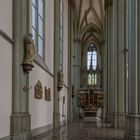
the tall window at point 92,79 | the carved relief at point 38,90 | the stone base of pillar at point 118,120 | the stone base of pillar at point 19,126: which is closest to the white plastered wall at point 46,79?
the carved relief at point 38,90

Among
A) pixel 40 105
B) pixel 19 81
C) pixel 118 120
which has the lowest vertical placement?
pixel 118 120

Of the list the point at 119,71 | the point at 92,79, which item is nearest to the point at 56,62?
the point at 119,71

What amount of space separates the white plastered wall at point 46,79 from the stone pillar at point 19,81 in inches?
74.4

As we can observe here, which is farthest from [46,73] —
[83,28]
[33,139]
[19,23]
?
[83,28]

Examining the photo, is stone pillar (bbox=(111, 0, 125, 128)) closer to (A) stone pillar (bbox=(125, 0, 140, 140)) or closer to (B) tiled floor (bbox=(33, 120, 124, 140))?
(B) tiled floor (bbox=(33, 120, 124, 140))

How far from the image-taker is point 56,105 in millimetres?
18656

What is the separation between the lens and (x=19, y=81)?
10234mm

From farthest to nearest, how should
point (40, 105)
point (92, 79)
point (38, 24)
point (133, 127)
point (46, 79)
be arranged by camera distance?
point (92, 79)
point (46, 79)
point (38, 24)
point (40, 105)
point (133, 127)

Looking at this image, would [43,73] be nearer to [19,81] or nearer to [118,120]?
[19,81]
